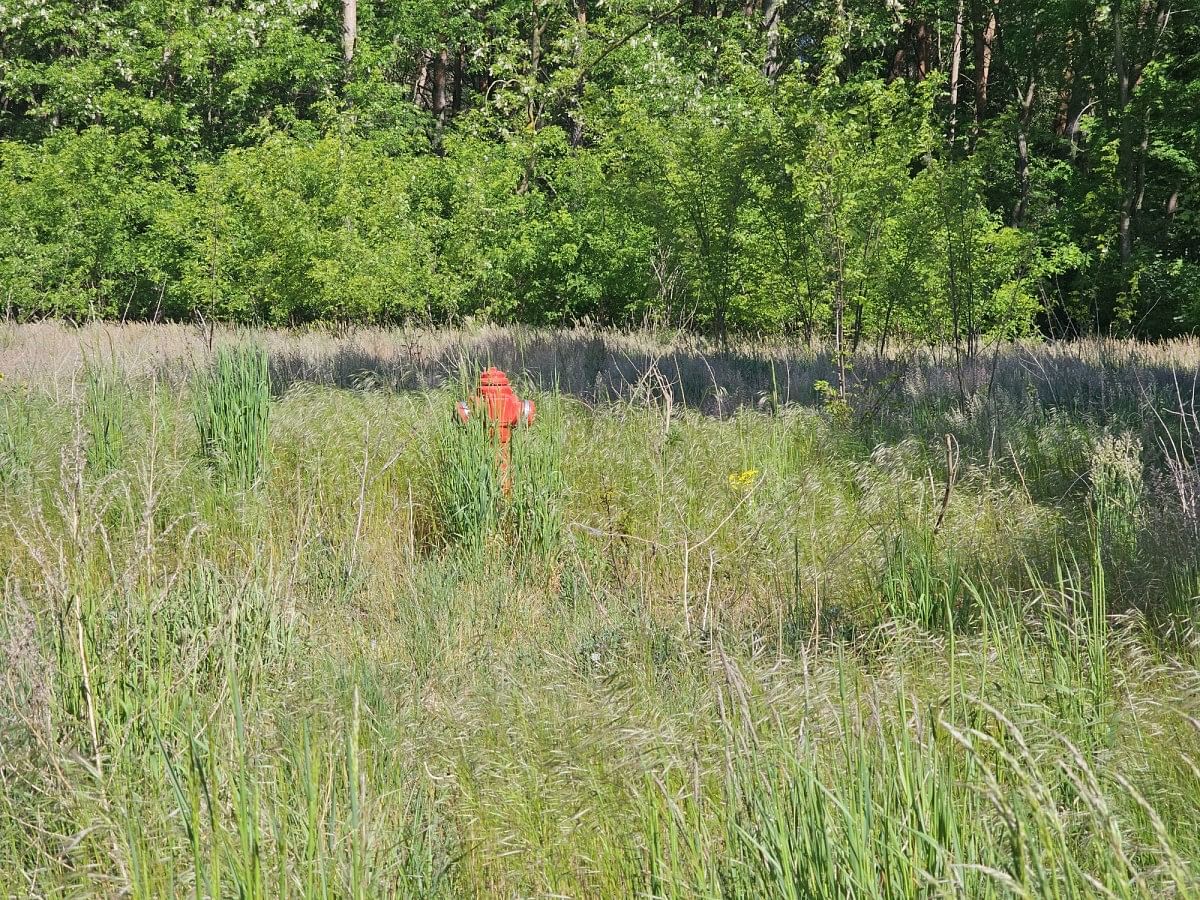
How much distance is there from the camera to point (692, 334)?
14148 millimetres

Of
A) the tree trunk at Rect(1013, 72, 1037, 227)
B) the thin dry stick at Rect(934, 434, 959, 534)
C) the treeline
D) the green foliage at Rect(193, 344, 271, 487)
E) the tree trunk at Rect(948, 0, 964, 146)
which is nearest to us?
the thin dry stick at Rect(934, 434, 959, 534)

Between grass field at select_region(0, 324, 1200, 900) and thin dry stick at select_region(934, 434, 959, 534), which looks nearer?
grass field at select_region(0, 324, 1200, 900)

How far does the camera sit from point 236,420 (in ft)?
18.2

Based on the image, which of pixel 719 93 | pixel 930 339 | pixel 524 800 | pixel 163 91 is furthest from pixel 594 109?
pixel 524 800

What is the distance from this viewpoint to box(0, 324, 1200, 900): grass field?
1.88 metres

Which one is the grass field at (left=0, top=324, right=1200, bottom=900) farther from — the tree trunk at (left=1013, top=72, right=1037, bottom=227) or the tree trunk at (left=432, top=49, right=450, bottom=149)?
the tree trunk at (left=432, top=49, right=450, bottom=149)

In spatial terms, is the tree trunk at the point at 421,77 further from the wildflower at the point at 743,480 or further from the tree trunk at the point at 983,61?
the wildflower at the point at 743,480

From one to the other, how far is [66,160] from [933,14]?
17.8 m

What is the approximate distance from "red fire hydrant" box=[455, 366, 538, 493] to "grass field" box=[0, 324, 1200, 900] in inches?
4.4

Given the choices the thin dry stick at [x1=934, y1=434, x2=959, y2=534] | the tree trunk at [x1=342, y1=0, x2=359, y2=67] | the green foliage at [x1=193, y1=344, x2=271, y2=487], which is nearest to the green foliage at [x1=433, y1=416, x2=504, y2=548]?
the green foliage at [x1=193, y1=344, x2=271, y2=487]

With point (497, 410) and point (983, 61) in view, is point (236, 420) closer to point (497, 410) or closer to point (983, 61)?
point (497, 410)

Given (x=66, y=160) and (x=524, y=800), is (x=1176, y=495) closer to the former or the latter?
(x=524, y=800)

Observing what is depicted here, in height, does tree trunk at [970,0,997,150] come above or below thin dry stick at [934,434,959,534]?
above

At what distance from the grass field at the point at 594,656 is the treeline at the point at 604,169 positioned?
5741 mm
